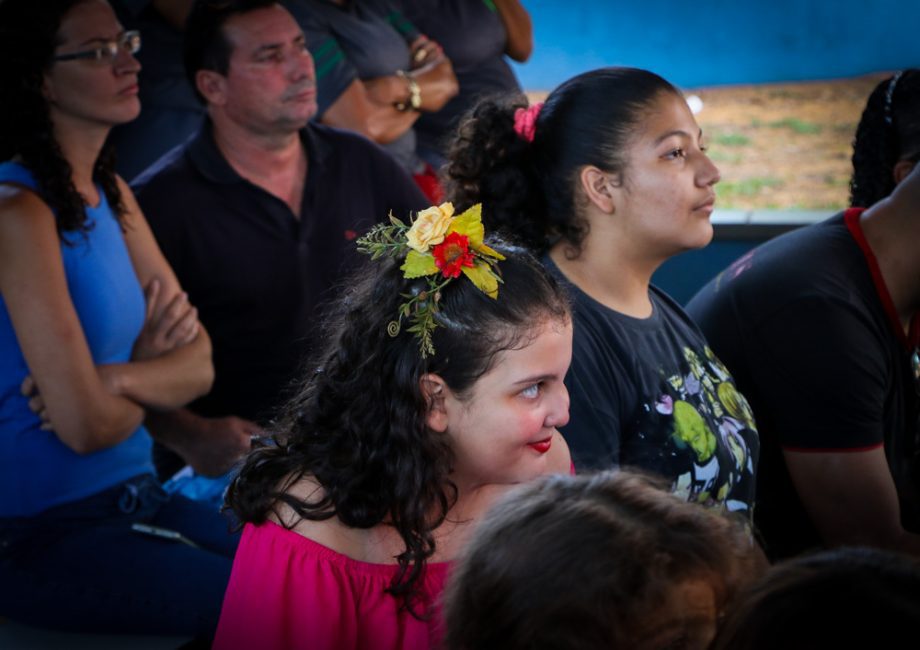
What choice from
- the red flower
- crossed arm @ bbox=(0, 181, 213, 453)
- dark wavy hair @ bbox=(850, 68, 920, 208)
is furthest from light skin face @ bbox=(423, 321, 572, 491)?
dark wavy hair @ bbox=(850, 68, 920, 208)

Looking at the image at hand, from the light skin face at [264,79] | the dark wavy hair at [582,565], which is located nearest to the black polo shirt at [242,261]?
the light skin face at [264,79]

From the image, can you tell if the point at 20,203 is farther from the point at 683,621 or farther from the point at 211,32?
the point at 683,621

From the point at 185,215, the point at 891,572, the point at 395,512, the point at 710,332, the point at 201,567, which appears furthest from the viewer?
the point at 185,215

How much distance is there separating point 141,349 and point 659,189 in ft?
3.84

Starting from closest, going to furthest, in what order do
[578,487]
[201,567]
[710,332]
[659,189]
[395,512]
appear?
[578,487]
[395,512]
[659,189]
[201,567]
[710,332]

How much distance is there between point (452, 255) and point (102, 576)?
1.00m

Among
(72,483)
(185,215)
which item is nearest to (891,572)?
(72,483)

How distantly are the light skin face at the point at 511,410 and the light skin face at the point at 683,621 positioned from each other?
0.44 meters

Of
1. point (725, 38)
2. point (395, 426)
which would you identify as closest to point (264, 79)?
point (395, 426)

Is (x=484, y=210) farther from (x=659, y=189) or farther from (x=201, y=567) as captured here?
(x=201, y=567)

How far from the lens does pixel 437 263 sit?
4.66 ft

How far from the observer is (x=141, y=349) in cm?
233

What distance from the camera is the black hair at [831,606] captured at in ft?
2.66

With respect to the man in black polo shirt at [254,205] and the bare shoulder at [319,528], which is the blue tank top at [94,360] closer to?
the man in black polo shirt at [254,205]
